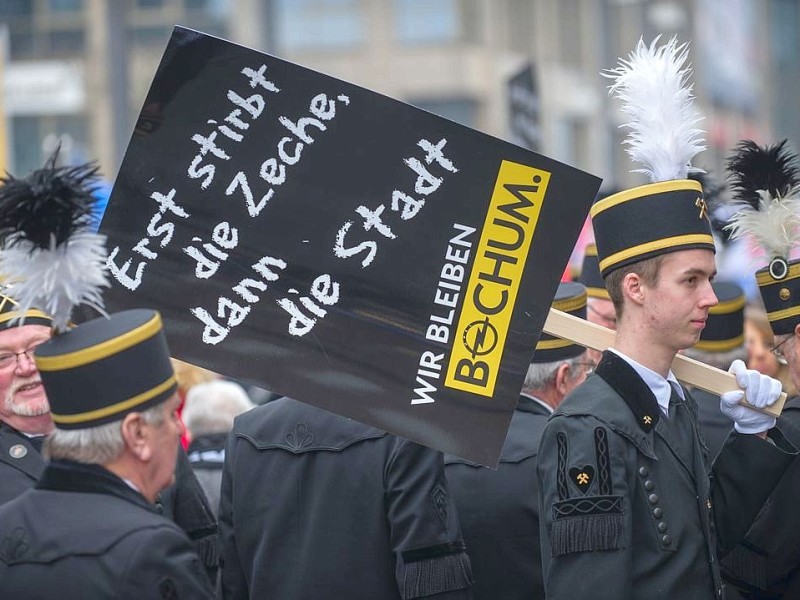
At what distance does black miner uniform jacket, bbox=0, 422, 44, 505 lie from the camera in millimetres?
4594

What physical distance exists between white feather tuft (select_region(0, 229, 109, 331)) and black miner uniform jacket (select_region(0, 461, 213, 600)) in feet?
1.30

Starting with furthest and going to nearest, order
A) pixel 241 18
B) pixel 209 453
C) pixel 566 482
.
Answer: pixel 241 18 → pixel 209 453 → pixel 566 482

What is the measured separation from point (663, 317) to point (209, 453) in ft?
9.69

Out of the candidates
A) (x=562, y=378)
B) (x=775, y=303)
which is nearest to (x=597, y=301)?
(x=562, y=378)

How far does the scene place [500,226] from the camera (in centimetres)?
425

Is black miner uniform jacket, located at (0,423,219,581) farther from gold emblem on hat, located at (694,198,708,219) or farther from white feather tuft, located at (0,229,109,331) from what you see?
gold emblem on hat, located at (694,198,708,219)

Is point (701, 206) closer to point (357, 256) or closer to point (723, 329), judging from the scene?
point (357, 256)

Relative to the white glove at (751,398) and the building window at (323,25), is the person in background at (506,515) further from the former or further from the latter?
the building window at (323,25)

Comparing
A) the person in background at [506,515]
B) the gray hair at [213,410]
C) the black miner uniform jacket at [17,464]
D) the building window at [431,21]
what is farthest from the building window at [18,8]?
the person in background at [506,515]

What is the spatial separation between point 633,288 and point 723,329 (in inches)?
82.9

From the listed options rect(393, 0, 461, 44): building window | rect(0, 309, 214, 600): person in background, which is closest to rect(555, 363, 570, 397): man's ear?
rect(0, 309, 214, 600): person in background

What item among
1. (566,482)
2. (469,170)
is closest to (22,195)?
(469,170)

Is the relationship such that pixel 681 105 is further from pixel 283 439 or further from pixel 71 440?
pixel 71 440

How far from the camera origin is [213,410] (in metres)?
6.81
